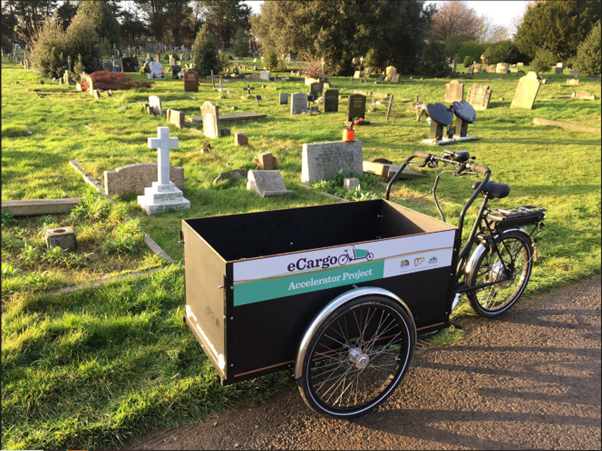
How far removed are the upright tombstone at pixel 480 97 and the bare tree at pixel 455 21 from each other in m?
46.6

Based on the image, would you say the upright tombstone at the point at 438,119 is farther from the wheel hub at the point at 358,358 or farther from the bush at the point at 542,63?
the bush at the point at 542,63

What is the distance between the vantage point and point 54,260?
16.5 ft

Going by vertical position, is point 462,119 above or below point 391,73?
below

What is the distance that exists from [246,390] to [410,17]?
3887cm

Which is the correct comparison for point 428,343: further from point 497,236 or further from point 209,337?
point 209,337

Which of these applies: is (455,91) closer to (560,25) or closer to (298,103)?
(298,103)

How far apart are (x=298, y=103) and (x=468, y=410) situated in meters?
16.1

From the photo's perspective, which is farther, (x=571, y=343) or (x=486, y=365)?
(x=571, y=343)

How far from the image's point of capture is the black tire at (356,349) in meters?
2.68

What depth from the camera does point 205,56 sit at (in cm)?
2925

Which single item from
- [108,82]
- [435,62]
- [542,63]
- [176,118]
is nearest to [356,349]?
[176,118]

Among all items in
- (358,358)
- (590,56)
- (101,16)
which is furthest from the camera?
(101,16)

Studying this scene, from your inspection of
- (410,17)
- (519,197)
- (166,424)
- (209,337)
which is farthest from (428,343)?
(410,17)

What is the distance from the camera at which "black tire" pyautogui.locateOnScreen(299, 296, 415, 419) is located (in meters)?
2.68
